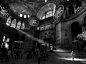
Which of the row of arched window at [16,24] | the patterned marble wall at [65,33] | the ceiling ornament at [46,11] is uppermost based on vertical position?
the ceiling ornament at [46,11]

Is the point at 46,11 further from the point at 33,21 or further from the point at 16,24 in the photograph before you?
the point at 16,24

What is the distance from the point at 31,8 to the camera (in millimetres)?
35281

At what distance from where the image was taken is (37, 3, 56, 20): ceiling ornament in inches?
1332

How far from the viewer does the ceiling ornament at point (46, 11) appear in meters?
33.8

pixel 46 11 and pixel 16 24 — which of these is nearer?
pixel 16 24

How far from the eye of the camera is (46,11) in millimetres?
36719

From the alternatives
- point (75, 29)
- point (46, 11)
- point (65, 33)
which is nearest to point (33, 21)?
point (46, 11)

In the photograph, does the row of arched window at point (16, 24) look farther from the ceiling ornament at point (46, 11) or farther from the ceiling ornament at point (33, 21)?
the ceiling ornament at point (46, 11)

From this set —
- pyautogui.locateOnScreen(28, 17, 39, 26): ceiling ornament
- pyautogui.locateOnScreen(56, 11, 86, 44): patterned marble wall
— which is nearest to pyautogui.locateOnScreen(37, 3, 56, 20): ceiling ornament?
pyautogui.locateOnScreen(28, 17, 39, 26): ceiling ornament

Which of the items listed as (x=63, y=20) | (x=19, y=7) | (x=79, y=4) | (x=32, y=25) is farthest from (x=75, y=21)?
(x=19, y=7)

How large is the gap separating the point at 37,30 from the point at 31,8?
10.1 meters

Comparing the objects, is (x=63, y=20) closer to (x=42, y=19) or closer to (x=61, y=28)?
(x=61, y=28)

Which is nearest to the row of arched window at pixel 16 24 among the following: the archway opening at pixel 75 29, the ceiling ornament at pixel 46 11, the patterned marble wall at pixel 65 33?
the ceiling ornament at pixel 46 11

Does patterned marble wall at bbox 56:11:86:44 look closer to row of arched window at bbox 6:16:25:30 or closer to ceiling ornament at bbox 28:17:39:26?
ceiling ornament at bbox 28:17:39:26
